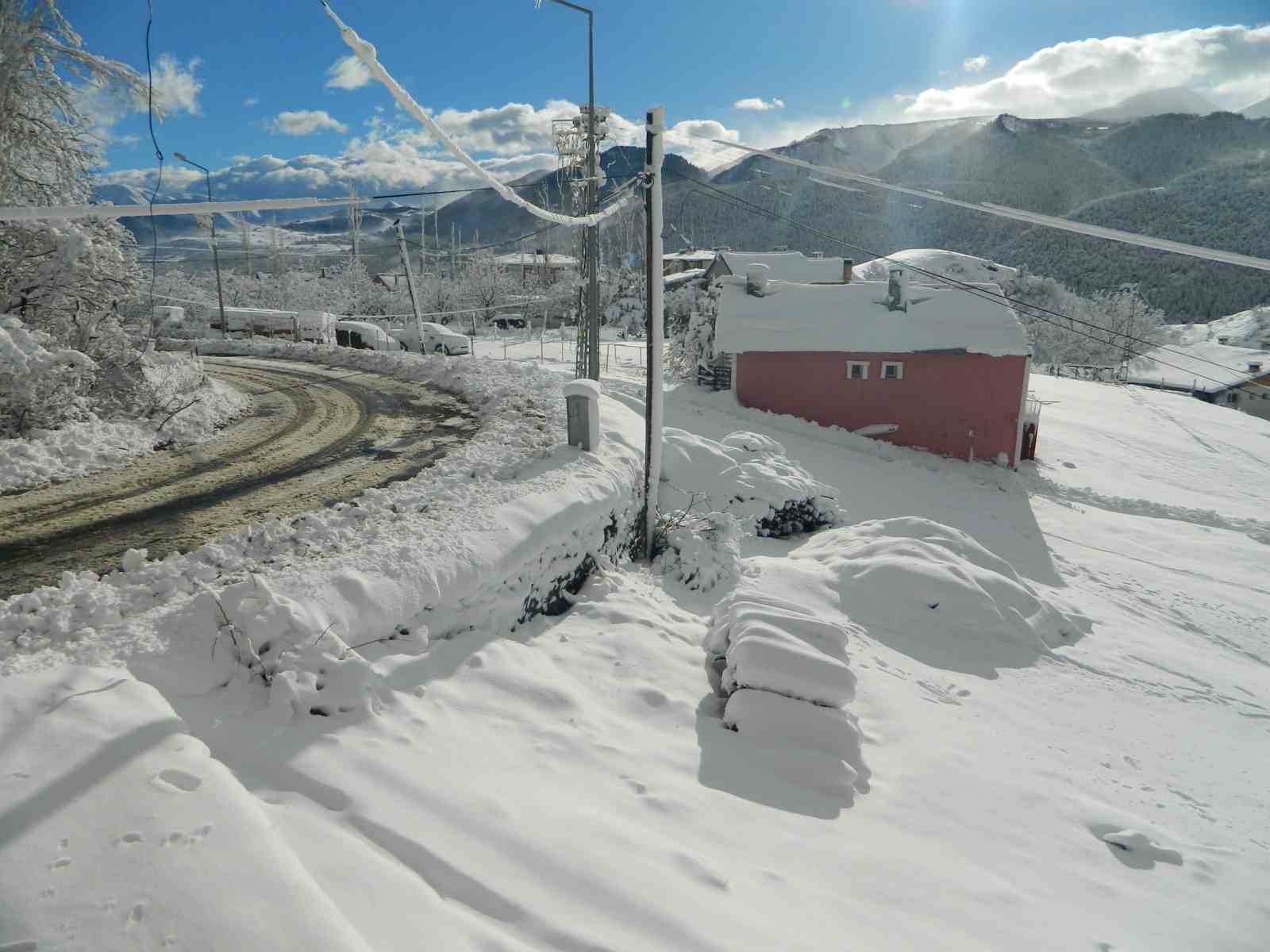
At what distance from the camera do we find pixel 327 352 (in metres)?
19.7

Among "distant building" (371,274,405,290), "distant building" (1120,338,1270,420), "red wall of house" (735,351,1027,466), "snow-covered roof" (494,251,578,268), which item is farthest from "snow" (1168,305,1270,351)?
"distant building" (371,274,405,290)

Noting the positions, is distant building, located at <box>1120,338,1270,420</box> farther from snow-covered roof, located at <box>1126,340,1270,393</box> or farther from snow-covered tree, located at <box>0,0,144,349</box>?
snow-covered tree, located at <box>0,0,144,349</box>

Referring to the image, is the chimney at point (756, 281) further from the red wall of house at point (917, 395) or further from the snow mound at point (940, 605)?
the snow mound at point (940, 605)

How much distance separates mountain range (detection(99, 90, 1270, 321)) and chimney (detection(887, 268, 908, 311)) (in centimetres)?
2803

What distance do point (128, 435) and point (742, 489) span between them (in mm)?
9144

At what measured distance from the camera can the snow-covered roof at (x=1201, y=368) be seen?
52250mm

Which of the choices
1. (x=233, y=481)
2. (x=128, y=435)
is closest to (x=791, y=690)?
(x=233, y=481)

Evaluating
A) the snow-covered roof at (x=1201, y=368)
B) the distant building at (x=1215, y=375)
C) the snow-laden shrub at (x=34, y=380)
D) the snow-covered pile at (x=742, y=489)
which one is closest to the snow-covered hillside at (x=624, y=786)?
the snow-covered pile at (x=742, y=489)

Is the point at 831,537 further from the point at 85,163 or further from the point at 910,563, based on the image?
the point at 85,163

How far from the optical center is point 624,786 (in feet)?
13.6

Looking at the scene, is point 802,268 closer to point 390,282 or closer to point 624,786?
point 624,786

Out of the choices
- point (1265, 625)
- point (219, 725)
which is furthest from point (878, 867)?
point (1265, 625)

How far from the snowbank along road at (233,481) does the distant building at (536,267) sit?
65174 mm

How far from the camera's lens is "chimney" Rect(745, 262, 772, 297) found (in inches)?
957
